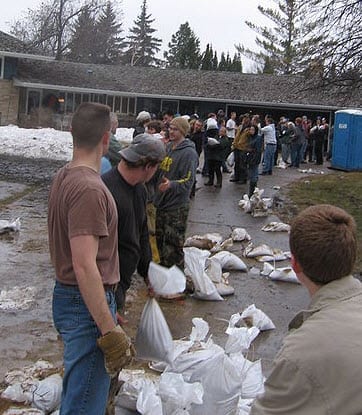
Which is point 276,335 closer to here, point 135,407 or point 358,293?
point 135,407

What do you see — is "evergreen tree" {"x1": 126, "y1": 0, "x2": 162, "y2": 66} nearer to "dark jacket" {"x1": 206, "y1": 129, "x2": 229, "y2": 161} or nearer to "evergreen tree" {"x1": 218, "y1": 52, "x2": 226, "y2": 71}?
"evergreen tree" {"x1": 218, "y1": 52, "x2": 226, "y2": 71}

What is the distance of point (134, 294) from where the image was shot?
6488 mm

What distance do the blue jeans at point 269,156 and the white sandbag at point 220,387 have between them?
14713 mm

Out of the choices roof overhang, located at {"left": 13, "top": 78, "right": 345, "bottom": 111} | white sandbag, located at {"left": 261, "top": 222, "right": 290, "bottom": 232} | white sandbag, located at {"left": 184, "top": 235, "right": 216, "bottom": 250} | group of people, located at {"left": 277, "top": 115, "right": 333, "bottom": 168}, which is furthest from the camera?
roof overhang, located at {"left": 13, "top": 78, "right": 345, "bottom": 111}

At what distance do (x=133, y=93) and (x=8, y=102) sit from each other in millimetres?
7573

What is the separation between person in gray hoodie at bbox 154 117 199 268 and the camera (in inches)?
247

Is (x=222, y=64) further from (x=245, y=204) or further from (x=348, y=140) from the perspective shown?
(x=245, y=204)

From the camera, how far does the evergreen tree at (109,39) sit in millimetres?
75750

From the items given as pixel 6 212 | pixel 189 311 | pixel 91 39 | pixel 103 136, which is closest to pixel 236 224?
pixel 6 212

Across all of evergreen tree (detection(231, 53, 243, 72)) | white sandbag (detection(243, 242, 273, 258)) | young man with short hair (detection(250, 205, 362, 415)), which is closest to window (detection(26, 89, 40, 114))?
white sandbag (detection(243, 242, 273, 258))

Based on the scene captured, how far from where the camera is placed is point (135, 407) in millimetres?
3717

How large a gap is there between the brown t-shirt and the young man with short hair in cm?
93

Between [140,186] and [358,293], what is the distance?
6.65 ft

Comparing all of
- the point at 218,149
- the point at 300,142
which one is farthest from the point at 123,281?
the point at 300,142
